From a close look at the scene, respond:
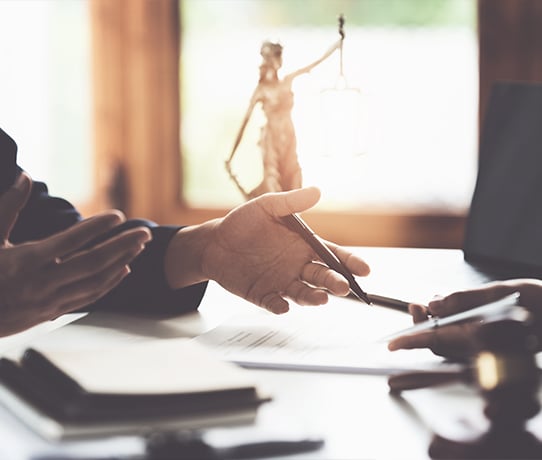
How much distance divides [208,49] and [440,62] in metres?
1.09

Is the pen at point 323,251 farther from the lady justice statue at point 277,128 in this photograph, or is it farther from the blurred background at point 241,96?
the blurred background at point 241,96

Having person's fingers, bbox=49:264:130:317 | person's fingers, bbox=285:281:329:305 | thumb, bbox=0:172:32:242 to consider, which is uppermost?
thumb, bbox=0:172:32:242

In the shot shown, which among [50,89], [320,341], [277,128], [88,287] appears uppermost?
[50,89]

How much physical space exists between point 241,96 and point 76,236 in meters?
3.17

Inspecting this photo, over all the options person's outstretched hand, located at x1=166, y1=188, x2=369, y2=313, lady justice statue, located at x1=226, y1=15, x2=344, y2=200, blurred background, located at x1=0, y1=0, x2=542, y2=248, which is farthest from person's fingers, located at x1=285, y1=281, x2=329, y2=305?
blurred background, located at x1=0, y1=0, x2=542, y2=248

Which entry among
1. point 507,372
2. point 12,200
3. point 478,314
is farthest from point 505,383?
point 12,200

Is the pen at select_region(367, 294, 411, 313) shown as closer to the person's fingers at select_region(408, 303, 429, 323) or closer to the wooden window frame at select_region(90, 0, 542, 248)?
the person's fingers at select_region(408, 303, 429, 323)

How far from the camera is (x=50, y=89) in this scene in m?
3.68

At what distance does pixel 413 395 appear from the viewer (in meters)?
0.84

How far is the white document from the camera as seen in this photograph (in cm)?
93

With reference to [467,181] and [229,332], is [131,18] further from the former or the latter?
[229,332]

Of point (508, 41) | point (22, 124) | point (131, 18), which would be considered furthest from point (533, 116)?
point (131, 18)

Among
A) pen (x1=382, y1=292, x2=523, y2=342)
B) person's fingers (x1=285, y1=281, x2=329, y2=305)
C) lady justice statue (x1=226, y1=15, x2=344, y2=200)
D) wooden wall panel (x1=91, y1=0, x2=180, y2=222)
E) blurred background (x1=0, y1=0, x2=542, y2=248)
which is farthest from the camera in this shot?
wooden wall panel (x1=91, y1=0, x2=180, y2=222)

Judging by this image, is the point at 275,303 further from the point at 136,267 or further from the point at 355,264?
the point at 136,267
